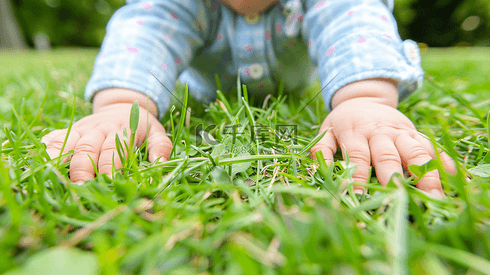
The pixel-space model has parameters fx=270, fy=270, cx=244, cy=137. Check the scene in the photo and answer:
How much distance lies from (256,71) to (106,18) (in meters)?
12.8

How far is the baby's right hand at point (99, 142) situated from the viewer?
0.46 m

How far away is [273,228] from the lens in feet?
0.97

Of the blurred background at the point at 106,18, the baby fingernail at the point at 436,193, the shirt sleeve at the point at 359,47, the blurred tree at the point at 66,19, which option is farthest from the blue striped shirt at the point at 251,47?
the blurred tree at the point at 66,19

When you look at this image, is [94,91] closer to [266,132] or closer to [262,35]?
[266,132]

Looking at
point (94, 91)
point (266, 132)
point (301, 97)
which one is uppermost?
point (94, 91)

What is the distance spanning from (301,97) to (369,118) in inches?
23.0

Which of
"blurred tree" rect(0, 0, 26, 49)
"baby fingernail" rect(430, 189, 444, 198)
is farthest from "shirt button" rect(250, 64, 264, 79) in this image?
"blurred tree" rect(0, 0, 26, 49)

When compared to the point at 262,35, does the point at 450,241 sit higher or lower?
lower

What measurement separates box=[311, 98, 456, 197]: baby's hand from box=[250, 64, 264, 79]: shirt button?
0.47m

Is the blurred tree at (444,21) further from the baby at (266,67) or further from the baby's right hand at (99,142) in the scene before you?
the baby's right hand at (99,142)

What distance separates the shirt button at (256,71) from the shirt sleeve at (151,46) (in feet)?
0.66

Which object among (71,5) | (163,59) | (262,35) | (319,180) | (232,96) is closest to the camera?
(319,180)

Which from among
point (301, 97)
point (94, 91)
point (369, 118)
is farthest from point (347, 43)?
point (94, 91)

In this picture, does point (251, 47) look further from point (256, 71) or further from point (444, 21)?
point (444, 21)
